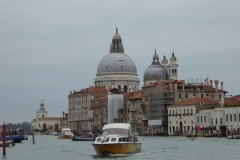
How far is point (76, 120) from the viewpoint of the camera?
512 ft

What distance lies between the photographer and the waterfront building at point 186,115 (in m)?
99.1

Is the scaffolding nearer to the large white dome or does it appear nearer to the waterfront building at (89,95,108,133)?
the waterfront building at (89,95,108,133)

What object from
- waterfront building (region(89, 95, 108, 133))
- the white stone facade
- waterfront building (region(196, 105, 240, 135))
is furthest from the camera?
waterfront building (region(89, 95, 108, 133))

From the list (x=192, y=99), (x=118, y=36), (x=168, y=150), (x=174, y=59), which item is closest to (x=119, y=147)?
(x=168, y=150)

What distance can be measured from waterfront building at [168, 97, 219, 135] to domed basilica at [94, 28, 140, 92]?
163 feet

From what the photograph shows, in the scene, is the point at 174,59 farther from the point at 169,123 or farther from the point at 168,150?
the point at 168,150

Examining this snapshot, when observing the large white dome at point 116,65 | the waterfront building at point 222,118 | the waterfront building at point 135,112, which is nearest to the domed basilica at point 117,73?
the large white dome at point 116,65

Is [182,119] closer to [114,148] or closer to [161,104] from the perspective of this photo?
[161,104]

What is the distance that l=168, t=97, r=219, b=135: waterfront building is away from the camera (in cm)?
9906

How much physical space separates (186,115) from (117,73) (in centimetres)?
5497

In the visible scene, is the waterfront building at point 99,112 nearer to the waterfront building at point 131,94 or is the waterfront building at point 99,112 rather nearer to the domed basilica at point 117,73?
the waterfront building at point 131,94

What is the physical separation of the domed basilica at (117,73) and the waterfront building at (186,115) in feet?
163

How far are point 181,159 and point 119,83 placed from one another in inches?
4192

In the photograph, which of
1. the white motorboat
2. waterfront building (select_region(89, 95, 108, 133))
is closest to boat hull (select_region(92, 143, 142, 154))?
the white motorboat
